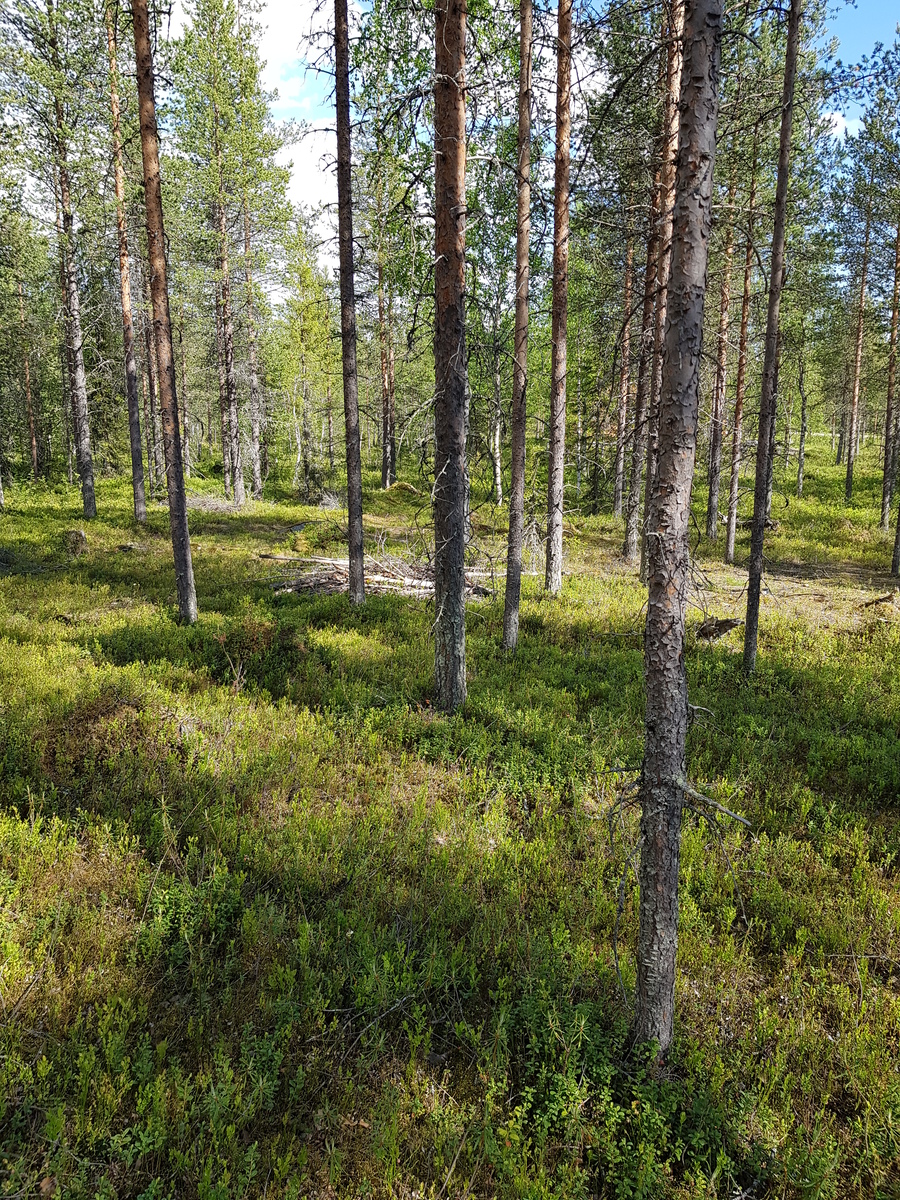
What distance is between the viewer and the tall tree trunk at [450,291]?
7.12 metres

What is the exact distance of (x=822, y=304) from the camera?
2578 cm

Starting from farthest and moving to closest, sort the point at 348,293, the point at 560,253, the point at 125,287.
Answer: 1. the point at 125,287
2. the point at 560,253
3. the point at 348,293

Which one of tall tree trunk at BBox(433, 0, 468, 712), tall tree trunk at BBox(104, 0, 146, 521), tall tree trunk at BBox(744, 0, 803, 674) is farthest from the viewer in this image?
tall tree trunk at BBox(104, 0, 146, 521)

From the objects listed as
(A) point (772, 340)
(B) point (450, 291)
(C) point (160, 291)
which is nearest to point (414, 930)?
(B) point (450, 291)

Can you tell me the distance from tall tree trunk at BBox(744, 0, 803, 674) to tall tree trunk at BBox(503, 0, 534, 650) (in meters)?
3.70

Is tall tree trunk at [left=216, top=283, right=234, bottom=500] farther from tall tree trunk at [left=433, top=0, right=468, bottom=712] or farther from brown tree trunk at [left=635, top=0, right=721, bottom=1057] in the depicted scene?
brown tree trunk at [left=635, top=0, right=721, bottom=1057]

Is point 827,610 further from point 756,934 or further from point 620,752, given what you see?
point 756,934

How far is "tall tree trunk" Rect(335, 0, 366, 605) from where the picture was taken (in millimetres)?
10867

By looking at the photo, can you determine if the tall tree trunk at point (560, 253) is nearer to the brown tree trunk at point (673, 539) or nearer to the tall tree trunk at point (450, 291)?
the tall tree trunk at point (450, 291)

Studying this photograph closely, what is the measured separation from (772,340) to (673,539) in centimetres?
779

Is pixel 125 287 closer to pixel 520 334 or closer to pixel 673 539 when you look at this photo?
pixel 520 334

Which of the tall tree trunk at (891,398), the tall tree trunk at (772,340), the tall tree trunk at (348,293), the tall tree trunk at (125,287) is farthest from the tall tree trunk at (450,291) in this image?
the tall tree trunk at (891,398)

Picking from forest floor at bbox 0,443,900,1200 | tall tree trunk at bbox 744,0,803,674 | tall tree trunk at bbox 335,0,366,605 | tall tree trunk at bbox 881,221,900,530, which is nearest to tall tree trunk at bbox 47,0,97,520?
tall tree trunk at bbox 335,0,366,605

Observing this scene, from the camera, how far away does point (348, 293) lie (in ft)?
37.6
